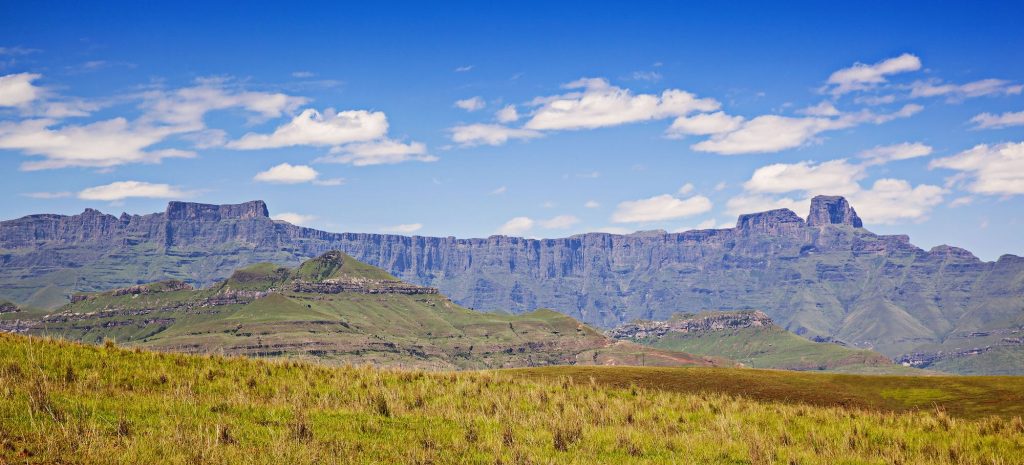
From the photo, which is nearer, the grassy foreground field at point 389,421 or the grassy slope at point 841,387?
the grassy foreground field at point 389,421

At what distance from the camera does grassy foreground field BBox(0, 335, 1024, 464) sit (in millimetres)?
14422

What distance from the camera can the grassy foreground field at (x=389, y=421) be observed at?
14422 mm

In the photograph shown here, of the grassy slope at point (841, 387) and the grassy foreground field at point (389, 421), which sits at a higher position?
the grassy foreground field at point (389, 421)

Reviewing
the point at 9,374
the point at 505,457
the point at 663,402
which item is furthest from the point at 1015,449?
the point at 9,374

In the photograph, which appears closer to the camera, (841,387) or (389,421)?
(389,421)

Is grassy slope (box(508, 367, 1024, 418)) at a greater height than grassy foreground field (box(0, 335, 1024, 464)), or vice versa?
grassy foreground field (box(0, 335, 1024, 464))

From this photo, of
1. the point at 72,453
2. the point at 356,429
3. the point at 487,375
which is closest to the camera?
the point at 72,453

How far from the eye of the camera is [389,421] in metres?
19.0

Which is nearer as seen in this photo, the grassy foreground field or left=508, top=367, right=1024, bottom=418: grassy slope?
the grassy foreground field

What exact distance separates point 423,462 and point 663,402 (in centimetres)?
1331

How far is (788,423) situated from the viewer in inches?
887

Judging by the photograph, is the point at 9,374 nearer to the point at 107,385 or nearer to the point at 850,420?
the point at 107,385

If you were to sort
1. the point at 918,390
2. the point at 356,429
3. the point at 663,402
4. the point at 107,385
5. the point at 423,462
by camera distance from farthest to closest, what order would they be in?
1. the point at 918,390
2. the point at 663,402
3. the point at 107,385
4. the point at 356,429
5. the point at 423,462

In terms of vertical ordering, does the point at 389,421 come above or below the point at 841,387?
above
